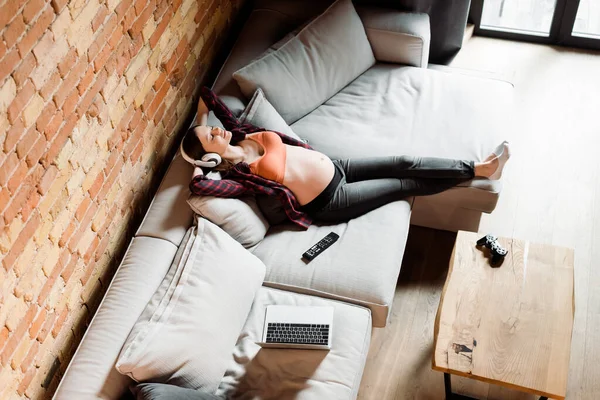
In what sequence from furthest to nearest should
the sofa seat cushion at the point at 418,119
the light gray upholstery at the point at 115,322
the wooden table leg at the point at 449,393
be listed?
the sofa seat cushion at the point at 418,119 → the wooden table leg at the point at 449,393 → the light gray upholstery at the point at 115,322

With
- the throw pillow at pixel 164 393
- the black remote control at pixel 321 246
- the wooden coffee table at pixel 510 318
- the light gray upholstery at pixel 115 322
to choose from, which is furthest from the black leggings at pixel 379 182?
the throw pillow at pixel 164 393

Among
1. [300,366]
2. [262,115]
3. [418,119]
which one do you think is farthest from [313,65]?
[300,366]

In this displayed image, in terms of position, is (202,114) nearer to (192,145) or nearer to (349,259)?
(192,145)

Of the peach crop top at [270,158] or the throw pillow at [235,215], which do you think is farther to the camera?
the peach crop top at [270,158]

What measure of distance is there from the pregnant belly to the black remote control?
192mm

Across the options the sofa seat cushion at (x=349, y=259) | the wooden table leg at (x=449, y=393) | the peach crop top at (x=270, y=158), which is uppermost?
the peach crop top at (x=270, y=158)

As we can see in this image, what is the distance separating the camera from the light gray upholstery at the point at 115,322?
2.17 meters

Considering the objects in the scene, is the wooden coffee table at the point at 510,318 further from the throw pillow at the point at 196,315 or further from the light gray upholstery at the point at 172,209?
the light gray upholstery at the point at 172,209

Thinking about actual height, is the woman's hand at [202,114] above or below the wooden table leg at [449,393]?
above

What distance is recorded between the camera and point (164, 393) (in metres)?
2.08

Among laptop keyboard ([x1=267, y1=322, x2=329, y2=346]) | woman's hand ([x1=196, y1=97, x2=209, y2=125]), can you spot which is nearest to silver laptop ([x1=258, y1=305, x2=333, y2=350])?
laptop keyboard ([x1=267, y1=322, x2=329, y2=346])

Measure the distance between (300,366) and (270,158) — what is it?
2.90ft

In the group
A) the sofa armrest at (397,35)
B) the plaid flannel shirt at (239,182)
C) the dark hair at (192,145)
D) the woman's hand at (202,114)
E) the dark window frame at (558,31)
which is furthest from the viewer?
the dark window frame at (558,31)

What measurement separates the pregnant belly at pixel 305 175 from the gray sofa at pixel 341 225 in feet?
0.50
